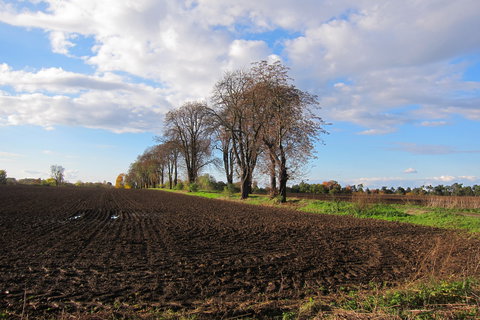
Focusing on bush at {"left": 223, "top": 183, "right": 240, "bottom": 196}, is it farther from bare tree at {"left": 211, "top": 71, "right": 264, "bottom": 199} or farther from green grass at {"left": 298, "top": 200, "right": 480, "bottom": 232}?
green grass at {"left": 298, "top": 200, "right": 480, "bottom": 232}

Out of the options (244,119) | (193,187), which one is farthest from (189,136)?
(244,119)

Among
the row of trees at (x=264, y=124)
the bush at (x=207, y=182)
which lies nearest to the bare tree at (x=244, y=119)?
the row of trees at (x=264, y=124)

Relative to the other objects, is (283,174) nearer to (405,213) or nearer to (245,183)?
(245,183)

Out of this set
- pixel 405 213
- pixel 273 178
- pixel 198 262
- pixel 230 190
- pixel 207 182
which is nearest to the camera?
pixel 198 262

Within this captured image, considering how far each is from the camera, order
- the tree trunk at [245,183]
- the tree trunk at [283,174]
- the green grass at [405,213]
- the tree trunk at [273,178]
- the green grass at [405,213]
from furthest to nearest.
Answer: the tree trunk at [245,183] → the tree trunk at [273,178] → the tree trunk at [283,174] → the green grass at [405,213] → the green grass at [405,213]

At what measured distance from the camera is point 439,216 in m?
18.2

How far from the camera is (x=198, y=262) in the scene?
8.64 metres

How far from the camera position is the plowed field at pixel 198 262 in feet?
20.2

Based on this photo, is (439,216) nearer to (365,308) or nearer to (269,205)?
(269,205)

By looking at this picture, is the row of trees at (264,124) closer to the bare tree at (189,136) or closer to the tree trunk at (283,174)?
the tree trunk at (283,174)

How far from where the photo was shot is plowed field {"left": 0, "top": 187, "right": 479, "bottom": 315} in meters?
6.16

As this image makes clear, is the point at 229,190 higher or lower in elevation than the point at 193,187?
lower

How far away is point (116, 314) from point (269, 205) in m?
24.6

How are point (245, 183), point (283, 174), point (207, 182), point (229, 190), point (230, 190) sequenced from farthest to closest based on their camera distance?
point (207, 182) < point (230, 190) < point (229, 190) < point (245, 183) < point (283, 174)
